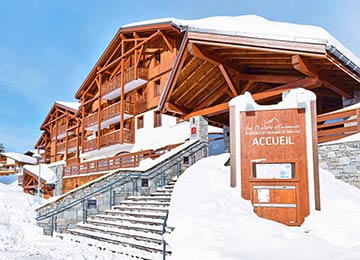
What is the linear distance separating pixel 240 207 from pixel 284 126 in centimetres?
186

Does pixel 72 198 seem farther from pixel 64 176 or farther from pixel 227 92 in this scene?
pixel 64 176

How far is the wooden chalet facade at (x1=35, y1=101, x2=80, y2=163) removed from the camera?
33.8 m

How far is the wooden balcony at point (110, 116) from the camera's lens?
77.3ft

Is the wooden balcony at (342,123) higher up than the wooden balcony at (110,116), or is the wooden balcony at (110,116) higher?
the wooden balcony at (110,116)

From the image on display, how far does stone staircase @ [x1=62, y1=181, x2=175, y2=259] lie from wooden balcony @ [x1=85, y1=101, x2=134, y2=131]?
1340 cm

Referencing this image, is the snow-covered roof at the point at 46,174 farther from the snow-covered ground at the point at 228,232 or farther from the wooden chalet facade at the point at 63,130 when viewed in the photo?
the snow-covered ground at the point at 228,232

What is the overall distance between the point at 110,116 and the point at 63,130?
15044mm

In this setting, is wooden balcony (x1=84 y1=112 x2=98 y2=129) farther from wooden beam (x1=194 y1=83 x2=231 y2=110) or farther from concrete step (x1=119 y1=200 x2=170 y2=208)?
concrete step (x1=119 y1=200 x2=170 y2=208)

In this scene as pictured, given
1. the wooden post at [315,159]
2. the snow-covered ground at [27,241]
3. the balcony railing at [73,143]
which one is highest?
the balcony railing at [73,143]

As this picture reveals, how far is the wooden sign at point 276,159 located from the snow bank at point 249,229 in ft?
0.90

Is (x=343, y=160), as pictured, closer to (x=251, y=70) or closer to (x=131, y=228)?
(x=251, y=70)

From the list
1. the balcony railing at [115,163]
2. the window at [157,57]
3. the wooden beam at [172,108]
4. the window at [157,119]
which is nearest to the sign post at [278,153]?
the wooden beam at [172,108]

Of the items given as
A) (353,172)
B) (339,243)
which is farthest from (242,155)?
(353,172)

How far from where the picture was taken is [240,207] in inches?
248
